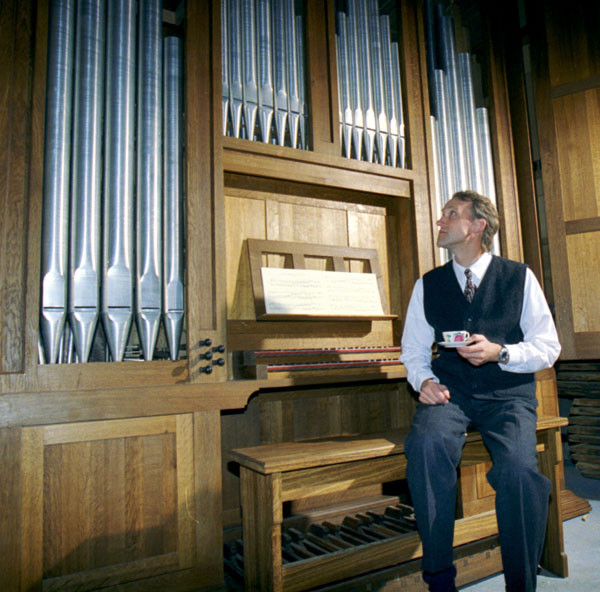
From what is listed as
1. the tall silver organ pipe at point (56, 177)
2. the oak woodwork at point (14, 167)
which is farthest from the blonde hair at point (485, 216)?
the oak woodwork at point (14, 167)

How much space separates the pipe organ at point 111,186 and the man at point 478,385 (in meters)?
1.23

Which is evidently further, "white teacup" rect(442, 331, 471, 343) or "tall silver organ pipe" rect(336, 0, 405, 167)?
"tall silver organ pipe" rect(336, 0, 405, 167)

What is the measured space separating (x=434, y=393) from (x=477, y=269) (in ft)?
2.22

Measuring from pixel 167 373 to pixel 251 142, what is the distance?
134cm

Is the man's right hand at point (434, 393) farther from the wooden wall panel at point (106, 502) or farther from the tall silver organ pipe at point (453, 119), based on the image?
the tall silver organ pipe at point (453, 119)

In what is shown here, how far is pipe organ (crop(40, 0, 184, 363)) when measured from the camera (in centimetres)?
226

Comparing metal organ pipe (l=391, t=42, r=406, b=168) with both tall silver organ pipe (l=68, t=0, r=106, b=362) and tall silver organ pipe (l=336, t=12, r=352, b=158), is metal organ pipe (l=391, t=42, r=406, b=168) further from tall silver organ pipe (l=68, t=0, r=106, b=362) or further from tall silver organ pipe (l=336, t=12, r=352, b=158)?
tall silver organ pipe (l=68, t=0, r=106, b=362)

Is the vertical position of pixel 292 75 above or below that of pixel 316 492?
above

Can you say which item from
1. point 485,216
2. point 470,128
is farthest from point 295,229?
point 470,128

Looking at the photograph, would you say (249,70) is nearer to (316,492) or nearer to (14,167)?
(14,167)

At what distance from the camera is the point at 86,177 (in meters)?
2.34

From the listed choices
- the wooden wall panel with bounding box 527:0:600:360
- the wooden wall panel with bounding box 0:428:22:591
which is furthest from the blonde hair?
the wooden wall panel with bounding box 0:428:22:591

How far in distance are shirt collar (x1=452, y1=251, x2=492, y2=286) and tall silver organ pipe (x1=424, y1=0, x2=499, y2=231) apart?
1.05 meters

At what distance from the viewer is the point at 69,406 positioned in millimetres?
2135
